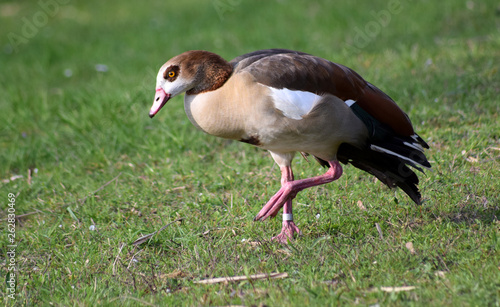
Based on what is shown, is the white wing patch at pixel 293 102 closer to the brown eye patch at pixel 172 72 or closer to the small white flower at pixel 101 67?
the brown eye patch at pixel 172 72

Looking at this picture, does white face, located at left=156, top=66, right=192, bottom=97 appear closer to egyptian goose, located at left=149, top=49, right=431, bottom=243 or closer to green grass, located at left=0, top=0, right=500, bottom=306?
egyptian goose, located at left=149, top=49, right=431, bottom=243

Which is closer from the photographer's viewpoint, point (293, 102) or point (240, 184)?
point (293, 102)

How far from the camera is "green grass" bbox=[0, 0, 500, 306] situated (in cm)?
312

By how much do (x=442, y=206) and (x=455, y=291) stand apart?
109 cm

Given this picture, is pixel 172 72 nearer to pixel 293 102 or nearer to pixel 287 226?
pixel 293 102

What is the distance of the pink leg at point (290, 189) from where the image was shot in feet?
11.8

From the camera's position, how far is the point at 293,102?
328 cm

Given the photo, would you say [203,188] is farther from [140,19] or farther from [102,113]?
[140,19]

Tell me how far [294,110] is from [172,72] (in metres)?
0.74

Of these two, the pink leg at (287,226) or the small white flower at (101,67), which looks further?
the small white flower at (101,67)

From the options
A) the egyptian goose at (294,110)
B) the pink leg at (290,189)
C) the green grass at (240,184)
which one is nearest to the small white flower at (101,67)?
the green grass at (240,184)

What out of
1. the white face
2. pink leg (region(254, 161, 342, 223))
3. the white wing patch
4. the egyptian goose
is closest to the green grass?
pink leg (region(254, 161, 342, 223))

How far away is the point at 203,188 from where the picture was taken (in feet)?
15.0

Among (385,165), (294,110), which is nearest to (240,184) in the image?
(385,165)
